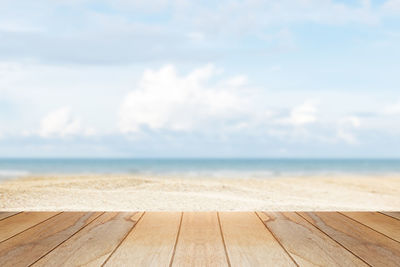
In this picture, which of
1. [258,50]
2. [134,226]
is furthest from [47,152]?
[134,226]

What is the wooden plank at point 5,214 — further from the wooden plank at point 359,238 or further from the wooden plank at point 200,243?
the wooden plank at point 359,238

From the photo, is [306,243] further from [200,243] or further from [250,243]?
[200,243]

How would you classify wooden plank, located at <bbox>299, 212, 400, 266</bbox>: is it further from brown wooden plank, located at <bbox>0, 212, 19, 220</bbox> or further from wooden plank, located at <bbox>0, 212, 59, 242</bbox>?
brown wooden plank, located at <bbox>0, 212, 19, 220</bbox>

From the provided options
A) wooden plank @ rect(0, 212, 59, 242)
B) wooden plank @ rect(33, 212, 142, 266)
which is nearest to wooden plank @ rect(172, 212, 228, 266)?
wooden plank @ rect(33, 212, 142, 266)

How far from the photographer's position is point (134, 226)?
1715 mm

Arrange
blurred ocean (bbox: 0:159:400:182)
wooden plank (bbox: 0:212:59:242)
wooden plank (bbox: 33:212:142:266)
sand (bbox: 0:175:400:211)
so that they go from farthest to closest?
blurred ocean (bbox: 0:159:400:182)
sand (bbox: 0:175:400:211)
wooden plank (bbox: 0:212:59:242)
wooden plank (bbox: 33:212:142:266)

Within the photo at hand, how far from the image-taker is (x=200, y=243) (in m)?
1.43

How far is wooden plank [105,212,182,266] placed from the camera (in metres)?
1.23

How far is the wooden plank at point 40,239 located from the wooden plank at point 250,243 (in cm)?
61

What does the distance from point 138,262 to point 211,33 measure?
6.35m

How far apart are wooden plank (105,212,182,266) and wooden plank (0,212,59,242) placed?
466 millimetres

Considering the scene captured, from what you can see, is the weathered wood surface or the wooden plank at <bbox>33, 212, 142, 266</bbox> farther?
the weathered wood surface

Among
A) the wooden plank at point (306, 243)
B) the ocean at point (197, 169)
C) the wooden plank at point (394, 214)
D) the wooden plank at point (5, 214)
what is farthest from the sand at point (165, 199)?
the ocean at point (197, 169)

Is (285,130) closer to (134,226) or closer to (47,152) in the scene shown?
(47,152)
